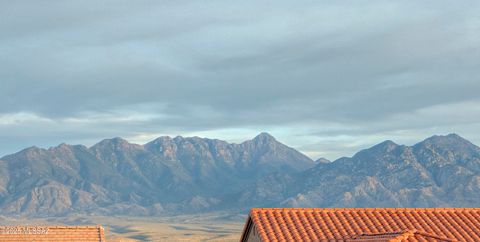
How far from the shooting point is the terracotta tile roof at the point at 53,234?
4244 centimetres

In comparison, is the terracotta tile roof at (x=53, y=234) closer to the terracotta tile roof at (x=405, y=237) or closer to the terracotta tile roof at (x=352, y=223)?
the terracotta tile roof at (x=352, y=223)

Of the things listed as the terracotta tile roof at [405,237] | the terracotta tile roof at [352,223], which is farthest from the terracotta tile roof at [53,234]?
the terracotta tile roof at [405,237]

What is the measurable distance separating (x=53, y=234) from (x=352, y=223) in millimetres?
20269

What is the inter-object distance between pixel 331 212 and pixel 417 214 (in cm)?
383

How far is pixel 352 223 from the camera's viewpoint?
30141mm

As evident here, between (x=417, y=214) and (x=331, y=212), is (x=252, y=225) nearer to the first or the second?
(x=331, y=212)

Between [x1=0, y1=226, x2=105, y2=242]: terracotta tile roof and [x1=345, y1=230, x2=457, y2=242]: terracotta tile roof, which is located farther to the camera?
[x1=0, y1=226, x2=105, y2=242]: terracotta tile roof

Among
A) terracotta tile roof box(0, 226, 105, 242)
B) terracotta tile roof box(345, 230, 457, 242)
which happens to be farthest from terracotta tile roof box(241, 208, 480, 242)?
terracotta tile roof box(0, 226, 105, 242)

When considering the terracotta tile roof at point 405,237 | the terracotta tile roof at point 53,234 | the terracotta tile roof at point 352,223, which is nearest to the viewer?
the terracotta tile roof at point 405,237

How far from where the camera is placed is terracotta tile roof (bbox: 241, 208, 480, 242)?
95.5ft

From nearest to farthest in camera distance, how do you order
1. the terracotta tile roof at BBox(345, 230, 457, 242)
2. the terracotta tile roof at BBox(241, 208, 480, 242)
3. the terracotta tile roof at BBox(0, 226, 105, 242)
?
the terracotta tile roof at BBox(345, 230, 457, 242)
the terracotta tile roof at BBox(241, 208, 480, 242)
the terracotta tile roof at BBox(0, 226, 105, 242)

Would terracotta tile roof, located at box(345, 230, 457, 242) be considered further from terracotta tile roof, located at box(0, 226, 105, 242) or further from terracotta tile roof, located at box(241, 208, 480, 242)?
terracotta tile roof, located at box(0, 226, 105, 242)

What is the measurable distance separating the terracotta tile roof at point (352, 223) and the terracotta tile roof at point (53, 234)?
13.9 meters

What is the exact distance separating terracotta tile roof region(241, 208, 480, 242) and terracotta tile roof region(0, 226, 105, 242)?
13943 millimetres
